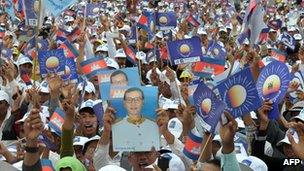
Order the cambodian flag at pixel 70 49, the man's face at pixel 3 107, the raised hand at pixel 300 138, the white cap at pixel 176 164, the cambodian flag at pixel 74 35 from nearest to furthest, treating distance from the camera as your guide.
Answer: the raised hand at pixel 300 138 → the white cap at pixel 176 164 → the man's face at pixel 3 107 → the cambodian flag at pixel 70 49 → the cambodian flag at pixel 74 35

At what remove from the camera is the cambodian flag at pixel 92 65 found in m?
9.02

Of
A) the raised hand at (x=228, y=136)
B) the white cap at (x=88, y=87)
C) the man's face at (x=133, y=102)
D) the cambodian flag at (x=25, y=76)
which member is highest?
the cambodian flag at (x=25, y=76)

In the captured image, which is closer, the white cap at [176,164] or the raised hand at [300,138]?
the raised hand at [300,138]

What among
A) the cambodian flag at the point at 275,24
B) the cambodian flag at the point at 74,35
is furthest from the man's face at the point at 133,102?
the cambodian flag at the point at 275,24

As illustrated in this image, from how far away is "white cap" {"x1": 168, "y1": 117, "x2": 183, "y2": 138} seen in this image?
278 inches

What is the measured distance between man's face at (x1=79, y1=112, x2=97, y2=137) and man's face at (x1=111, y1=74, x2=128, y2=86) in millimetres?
866

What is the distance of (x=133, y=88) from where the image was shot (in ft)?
17.8

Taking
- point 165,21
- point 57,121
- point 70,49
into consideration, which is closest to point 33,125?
point 57,121

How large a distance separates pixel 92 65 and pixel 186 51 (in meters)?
1.21

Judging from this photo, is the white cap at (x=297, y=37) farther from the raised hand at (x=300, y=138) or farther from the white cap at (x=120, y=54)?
the raised hand at (x=300, y=138)

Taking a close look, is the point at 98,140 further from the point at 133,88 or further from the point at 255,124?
the point at 255,124

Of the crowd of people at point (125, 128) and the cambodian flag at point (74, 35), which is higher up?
the cambodian flag at point (74, 35)

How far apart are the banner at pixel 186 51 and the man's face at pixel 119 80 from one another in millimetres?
3361

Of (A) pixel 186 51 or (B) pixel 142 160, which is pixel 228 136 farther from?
(A) pixel 186 51
